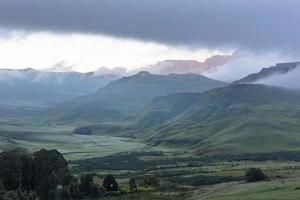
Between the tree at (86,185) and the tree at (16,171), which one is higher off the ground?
the tree at (16,171)

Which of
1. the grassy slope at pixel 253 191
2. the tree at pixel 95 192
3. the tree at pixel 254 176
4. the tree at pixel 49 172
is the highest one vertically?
the tree at pixel 49 172

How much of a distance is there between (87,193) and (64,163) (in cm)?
897

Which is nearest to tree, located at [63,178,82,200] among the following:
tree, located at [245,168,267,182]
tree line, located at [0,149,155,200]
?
tree line, located at [0,149,155,200]

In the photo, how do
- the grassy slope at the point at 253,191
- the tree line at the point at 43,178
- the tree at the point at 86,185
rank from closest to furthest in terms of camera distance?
the grassy slope at the point at 253,191, the tree line at the point at 43,178, the tree at the point at 86,185

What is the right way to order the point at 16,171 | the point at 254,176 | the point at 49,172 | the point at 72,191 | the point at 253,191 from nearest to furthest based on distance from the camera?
1. the point at 253,191
2. the point at 72,191
3. the point at 16,171
4. the point at 49,172
5. the point at 254,176

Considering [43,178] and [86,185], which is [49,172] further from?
[86,185]

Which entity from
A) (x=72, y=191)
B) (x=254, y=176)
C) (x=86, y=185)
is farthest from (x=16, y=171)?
(x=254, y=176)

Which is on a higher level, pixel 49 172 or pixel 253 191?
pixel 49 172

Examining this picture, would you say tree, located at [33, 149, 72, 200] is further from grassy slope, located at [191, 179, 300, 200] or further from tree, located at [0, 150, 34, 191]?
grassy slope, located at [191, 179, 300, 200]

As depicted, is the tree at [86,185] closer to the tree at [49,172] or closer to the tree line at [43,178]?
the tree line at [43,178]

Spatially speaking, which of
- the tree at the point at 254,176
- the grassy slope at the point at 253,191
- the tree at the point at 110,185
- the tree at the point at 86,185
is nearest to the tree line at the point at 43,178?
the tree at the point at 86,185

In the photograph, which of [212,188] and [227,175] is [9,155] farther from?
[227,175]

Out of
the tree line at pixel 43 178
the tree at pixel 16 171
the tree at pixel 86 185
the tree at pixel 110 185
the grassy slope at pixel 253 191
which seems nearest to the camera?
the grassy slope at pixel 253 191

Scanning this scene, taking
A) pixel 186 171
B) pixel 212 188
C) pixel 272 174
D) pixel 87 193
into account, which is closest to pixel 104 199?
pixel 87 193
